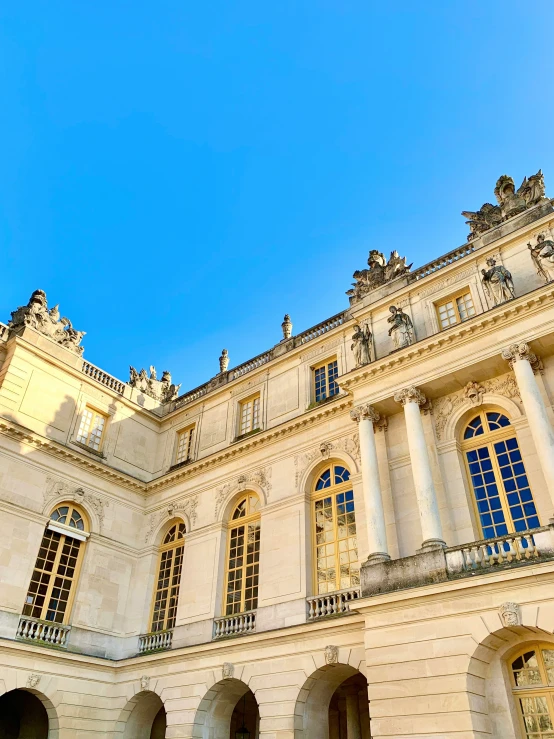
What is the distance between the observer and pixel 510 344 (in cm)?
1466

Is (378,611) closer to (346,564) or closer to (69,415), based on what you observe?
(346,564)

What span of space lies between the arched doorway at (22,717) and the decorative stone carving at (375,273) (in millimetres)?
17231

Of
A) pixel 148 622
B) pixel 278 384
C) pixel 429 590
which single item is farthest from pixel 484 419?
pixel 148 622

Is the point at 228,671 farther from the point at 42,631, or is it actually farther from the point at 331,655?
the point at 42,631

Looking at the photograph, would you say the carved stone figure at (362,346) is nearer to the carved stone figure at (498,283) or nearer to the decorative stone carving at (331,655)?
the carved stone figure at (498,283)

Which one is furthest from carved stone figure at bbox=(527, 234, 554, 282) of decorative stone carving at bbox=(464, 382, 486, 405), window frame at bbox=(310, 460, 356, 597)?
window frame at bbox=(310, 460, 356, 597)

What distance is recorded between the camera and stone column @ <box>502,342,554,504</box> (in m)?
12.7

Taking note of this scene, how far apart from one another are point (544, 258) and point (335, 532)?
31.4ft

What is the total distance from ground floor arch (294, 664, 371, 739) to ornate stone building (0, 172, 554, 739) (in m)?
0.07

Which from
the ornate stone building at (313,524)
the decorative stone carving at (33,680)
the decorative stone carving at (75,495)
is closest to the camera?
the ornate stone building at (313,524)

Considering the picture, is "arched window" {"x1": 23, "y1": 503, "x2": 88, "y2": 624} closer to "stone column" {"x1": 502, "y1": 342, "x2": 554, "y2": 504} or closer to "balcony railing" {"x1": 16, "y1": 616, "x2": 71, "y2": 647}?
"balcony railing" {"x1": 16, "y1": 616, "x2": 71, "y2": 647}

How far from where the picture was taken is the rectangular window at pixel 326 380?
2020cm

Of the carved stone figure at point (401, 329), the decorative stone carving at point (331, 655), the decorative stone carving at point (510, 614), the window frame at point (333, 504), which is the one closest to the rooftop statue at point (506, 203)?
the carved stone figure at point (401, 329)

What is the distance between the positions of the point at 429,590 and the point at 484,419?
506 cm
